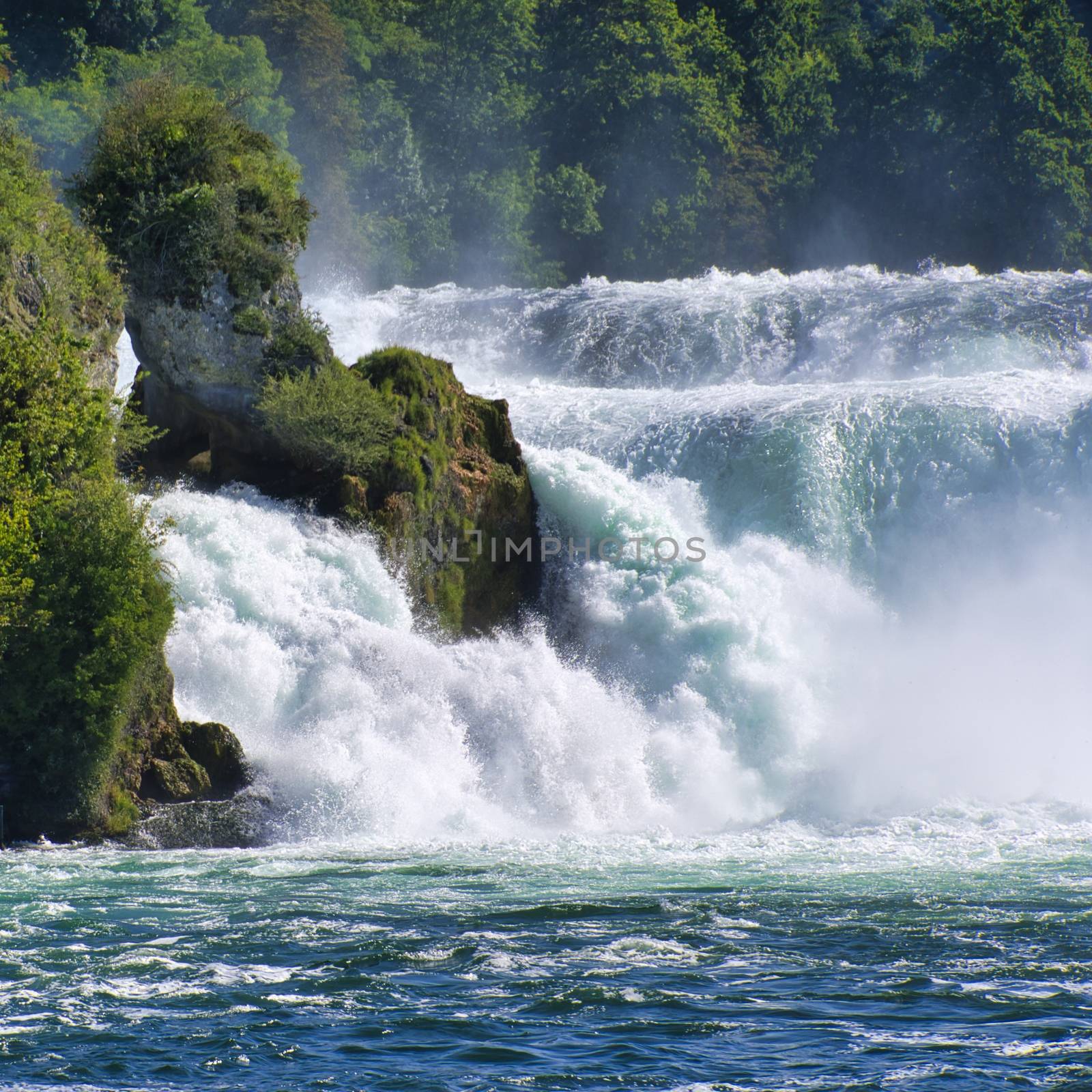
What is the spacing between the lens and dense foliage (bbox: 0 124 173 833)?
15.7 m

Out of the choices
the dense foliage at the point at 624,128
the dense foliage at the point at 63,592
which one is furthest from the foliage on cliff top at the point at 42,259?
the dense foliage at the point at 624,128

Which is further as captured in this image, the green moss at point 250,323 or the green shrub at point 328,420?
the green moss at point 250,323

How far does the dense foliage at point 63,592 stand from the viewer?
15.7m

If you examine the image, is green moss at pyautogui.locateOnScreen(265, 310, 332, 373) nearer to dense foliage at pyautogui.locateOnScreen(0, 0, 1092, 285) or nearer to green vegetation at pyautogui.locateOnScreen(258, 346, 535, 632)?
green vegetation at pyautogui.locateOnScreen(258, 346, 535, 632)

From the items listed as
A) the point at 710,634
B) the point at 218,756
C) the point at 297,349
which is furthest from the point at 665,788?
the point at 297,349

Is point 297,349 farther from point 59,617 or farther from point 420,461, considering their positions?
point 59,617

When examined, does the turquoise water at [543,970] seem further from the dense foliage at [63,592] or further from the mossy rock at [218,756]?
the mossy rock at [218,756]

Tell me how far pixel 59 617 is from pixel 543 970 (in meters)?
7.24

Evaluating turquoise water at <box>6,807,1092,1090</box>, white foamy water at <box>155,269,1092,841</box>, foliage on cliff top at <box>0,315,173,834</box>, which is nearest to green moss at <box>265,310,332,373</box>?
white foamy water at <box>155,269,1092,841</box>

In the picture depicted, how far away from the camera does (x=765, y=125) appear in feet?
198

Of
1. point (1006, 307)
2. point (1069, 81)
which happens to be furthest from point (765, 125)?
point (1006, 307)

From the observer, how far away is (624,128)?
57.5 m

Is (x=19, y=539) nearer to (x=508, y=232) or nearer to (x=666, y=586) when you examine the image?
(x=666, y=586)

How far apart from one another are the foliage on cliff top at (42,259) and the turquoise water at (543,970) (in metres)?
6.74
